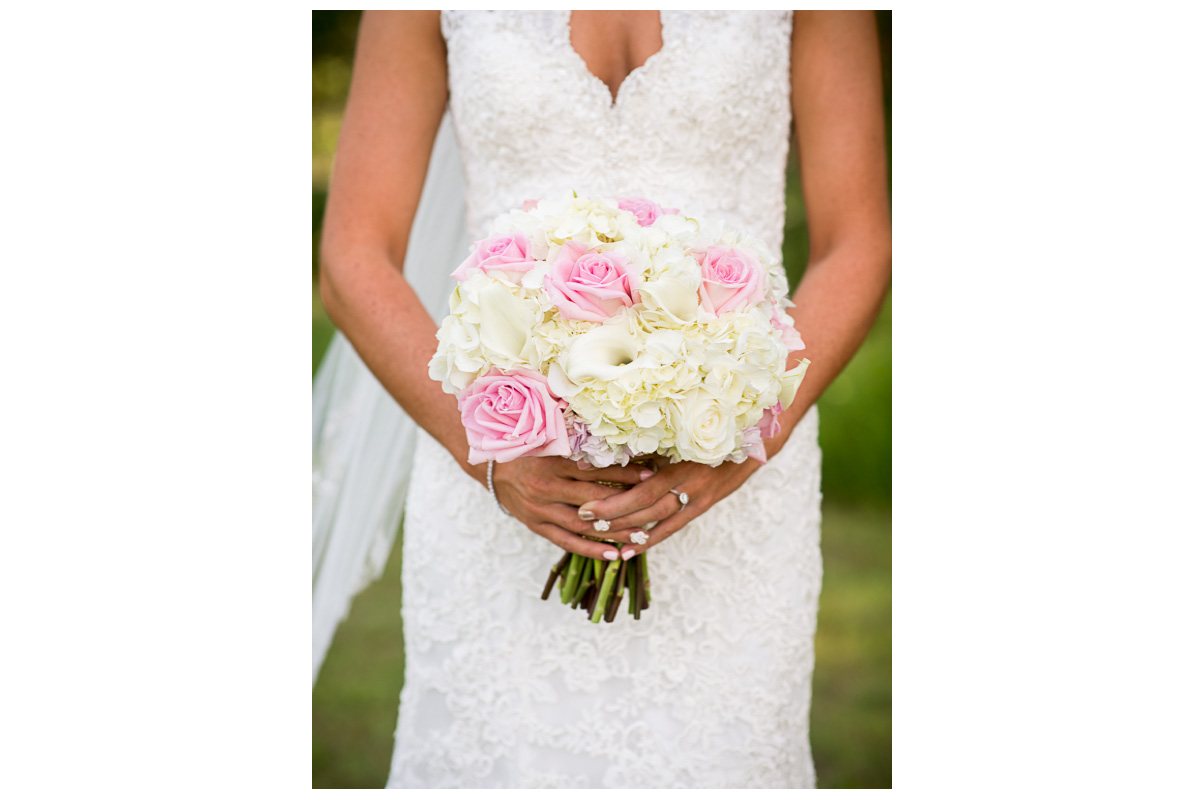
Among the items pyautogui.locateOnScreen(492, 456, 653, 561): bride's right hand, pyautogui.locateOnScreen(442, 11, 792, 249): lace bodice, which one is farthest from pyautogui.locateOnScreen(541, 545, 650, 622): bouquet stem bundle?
pyautogui.locateOnScreen(442, 11, 792, 249): lace bodice

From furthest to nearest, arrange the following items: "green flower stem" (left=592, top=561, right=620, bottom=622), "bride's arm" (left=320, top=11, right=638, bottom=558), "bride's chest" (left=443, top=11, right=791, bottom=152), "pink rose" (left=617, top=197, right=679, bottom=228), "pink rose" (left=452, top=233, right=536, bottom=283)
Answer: "bride's chest" (left=443, top=11, right=791, bottom=152)
"bride's arm" (left=320, top=11, right=638, bottom=558)
"green flower stem" (left=592, top=561, right=620, bottom=622)
"pink rose" (left=617, top=197, right=679, bottom=228)
"pink rose" (left=452, top=233, right=536, bottom=283)

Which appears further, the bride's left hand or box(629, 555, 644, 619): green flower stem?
box(629, 555, 644, 619): green flower stem

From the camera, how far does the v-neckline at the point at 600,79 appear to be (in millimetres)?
2412

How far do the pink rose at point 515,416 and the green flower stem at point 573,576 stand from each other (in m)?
0.53

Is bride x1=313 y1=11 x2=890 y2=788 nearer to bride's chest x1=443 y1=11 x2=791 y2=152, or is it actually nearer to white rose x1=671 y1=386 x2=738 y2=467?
bride's chest x1=443 y1=11 x2=791 y2=152

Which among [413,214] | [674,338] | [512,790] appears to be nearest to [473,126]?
[413,214]

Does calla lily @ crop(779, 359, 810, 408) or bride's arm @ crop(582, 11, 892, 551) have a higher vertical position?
bride's arm @ crop(582, 11, 892, 551)

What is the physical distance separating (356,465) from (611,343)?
187cm

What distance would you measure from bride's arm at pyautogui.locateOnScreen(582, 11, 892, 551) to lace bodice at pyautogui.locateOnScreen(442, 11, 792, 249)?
0.09 metres

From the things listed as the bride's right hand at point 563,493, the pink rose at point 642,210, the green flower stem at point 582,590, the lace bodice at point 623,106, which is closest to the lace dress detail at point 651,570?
the lace bodice at point 623,106

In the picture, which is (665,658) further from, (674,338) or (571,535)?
(674,338)

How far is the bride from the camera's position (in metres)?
2.40

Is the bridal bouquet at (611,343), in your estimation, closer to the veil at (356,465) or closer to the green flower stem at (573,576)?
the green flower stem at (573,576)

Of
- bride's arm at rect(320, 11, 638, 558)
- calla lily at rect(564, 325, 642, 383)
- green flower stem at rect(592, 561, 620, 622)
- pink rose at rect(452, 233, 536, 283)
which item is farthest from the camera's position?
bride's arm at rect(320, 11, 638, 558)
